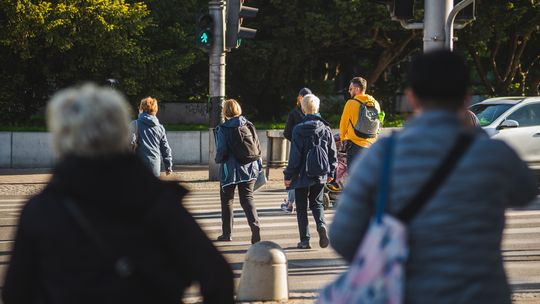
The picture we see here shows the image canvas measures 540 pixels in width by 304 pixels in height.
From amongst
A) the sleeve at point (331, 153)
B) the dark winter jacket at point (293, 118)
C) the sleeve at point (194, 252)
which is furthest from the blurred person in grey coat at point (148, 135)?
the sleeve at point (194, 252)

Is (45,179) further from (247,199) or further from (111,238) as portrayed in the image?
(111,238)

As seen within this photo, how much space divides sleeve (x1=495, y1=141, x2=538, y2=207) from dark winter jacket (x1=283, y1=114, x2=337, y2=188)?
6875 millimetres

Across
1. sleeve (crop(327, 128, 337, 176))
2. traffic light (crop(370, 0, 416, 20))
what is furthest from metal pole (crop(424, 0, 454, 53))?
sleeve (crop(327, 128, 337, 176))

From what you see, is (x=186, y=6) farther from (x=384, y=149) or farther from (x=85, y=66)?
(x=384, y=149)

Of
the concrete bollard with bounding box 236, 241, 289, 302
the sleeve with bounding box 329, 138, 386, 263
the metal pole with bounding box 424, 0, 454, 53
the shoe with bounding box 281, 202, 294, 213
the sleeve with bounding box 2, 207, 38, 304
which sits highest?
the metal pole with bounding box 424, 0, 454, 53

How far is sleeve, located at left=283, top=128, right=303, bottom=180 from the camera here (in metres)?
10.4

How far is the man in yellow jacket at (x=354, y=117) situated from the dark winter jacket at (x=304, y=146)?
88.9 inches

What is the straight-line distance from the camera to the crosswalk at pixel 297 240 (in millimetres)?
8859

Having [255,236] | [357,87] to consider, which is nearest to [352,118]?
[357,87]

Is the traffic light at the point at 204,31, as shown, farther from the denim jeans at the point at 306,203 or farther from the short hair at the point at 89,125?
the short hair at the point at 89,125

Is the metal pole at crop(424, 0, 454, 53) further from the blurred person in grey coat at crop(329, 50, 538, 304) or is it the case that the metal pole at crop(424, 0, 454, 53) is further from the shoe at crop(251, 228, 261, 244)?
the blurred person in grey coat at crop(329, 50, 538, 304)

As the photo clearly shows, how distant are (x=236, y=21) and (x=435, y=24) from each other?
27.1 feet

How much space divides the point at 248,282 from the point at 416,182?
444 cm

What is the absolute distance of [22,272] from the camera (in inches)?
125
